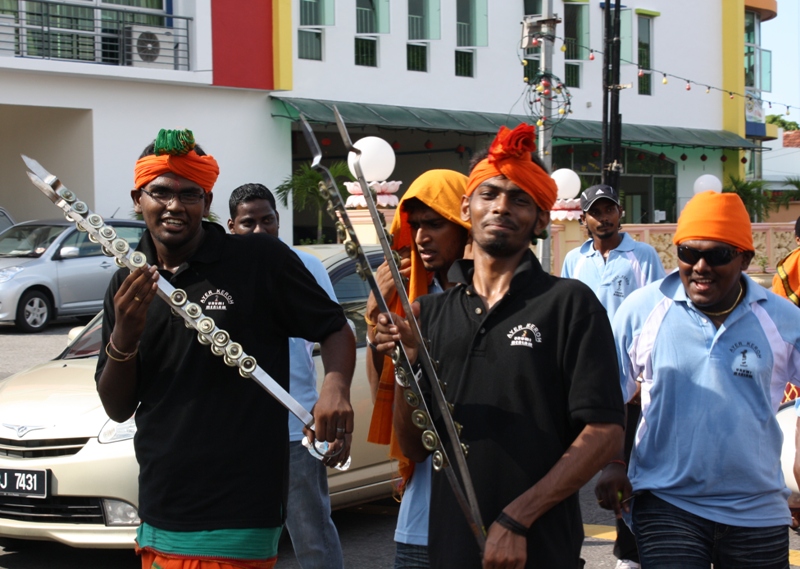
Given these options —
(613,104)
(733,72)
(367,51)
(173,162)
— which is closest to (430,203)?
(173,162)

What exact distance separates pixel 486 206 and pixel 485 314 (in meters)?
0.30

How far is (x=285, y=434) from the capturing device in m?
3.24

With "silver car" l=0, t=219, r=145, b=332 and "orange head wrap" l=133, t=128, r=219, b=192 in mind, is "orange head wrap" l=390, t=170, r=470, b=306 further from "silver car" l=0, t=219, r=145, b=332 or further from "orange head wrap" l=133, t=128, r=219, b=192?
"silver car" l=0, t=219, r=145, b=332

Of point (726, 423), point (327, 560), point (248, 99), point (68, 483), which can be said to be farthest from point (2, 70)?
point (726, 423)

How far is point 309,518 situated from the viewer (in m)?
4.53

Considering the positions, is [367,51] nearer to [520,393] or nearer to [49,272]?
[49,272]

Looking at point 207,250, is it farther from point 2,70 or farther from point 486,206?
point 2,70

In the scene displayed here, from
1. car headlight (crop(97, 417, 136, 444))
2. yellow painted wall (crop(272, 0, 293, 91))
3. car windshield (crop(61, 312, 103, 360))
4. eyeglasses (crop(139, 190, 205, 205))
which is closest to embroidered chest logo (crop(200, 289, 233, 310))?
eyeglasses (crop(139, 190, 205, 205))

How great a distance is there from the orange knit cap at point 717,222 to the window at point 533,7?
25.7 m

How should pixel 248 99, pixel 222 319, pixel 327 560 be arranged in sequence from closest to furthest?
pixel 222 319
pixel 327 560
pixel 248 99

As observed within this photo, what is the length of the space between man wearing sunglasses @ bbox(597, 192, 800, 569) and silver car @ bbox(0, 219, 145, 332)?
12924mm

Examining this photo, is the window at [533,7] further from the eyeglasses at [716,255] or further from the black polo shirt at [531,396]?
the black polo shirt at [531,396]

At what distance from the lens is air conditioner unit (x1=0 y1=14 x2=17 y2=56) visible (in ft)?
64.7

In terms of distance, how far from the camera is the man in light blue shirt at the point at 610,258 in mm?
7176
